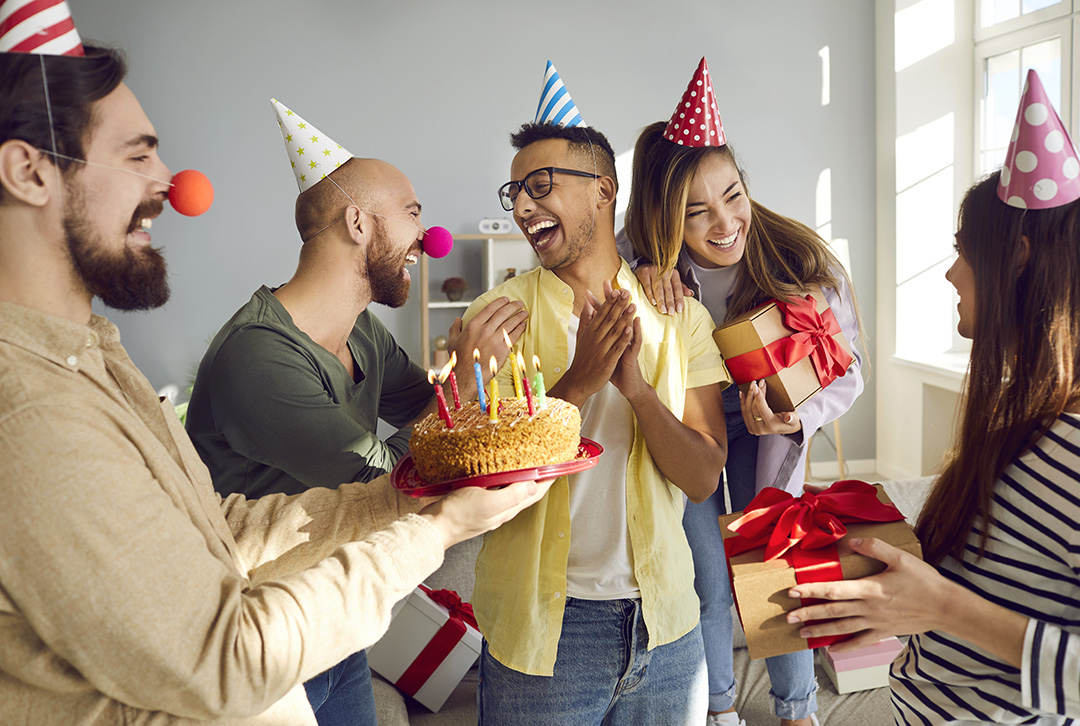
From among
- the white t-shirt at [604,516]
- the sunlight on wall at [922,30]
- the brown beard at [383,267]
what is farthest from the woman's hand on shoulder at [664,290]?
the sunlight on wall at [922,30]

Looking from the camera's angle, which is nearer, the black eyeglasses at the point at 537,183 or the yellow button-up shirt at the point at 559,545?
the yellow button-up shirt at the point at 559,545

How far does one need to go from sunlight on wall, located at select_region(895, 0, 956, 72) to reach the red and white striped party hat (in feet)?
18.2

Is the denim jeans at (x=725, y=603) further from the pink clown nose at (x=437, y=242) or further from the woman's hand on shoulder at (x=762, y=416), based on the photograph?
the pink clown nose at (x=437, y=242)

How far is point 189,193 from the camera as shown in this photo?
1.11 meters

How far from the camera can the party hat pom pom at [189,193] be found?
43.7 inches

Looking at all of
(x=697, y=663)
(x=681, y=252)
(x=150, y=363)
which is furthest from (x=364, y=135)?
(x=697, y=663)

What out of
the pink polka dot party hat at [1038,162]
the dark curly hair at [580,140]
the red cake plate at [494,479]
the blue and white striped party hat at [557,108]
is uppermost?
the blue and white striped party hat at [557,108]

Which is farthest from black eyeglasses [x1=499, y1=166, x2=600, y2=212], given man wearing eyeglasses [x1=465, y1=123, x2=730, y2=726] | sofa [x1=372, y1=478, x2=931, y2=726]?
sofa [x1=372, y1=478, x2=931, y2=726]

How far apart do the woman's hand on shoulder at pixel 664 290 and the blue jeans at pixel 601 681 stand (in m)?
0.61

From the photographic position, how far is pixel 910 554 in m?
1.19

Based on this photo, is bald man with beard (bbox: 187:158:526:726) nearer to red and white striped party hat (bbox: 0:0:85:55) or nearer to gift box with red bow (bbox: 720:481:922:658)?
gift box with red bow (bbox: 720:481:922:658)

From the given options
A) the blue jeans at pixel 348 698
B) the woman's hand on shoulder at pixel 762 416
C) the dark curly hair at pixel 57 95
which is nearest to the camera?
the dark curly hair at pixel 57 95

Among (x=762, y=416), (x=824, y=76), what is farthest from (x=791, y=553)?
(x=824, y=76)

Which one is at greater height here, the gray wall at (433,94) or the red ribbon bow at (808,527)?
the gray wall at (433,94)
